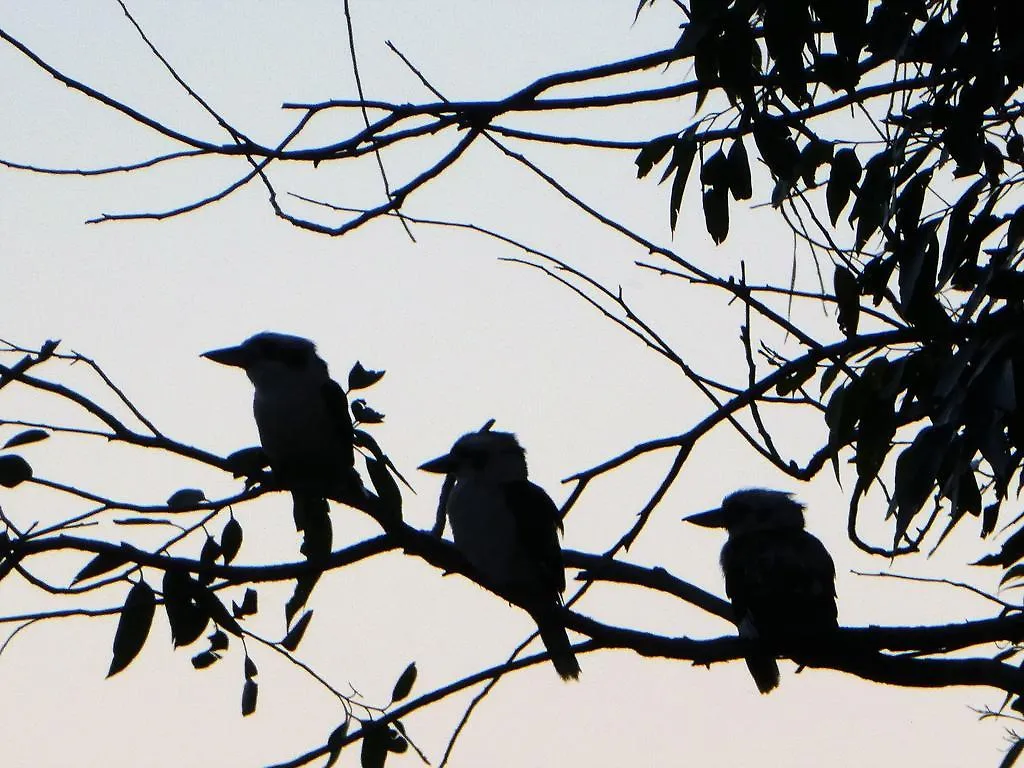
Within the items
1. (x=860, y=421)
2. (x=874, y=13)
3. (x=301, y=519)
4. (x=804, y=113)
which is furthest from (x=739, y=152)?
(x=301, y=519)

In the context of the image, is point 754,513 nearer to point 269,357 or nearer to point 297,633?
point 269,357

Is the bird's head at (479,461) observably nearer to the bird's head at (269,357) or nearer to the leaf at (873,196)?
the bird's head at (269,357)

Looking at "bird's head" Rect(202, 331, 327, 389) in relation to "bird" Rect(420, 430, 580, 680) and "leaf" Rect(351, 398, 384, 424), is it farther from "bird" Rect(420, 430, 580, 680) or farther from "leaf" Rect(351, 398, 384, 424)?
"leaf" Rect(351, 398, 384, 424)

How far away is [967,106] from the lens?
2557 mm

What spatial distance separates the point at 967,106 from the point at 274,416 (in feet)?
8.54

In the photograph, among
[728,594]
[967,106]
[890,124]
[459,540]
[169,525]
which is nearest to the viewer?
[967,106]

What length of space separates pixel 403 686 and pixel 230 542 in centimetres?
52

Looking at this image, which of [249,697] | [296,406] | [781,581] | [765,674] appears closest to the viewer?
[249,697]

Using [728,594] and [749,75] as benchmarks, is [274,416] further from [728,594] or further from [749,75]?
[749,75]

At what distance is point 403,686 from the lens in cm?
296

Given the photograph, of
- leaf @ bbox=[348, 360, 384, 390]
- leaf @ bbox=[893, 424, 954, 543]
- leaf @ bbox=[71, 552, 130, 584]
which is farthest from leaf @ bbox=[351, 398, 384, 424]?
leaf @ bbox=[893, 424, 954, 543]

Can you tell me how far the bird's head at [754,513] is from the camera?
15.0ft

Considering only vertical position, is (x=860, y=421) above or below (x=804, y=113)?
below

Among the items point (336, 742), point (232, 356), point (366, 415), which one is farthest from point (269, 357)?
point (336, 742)
